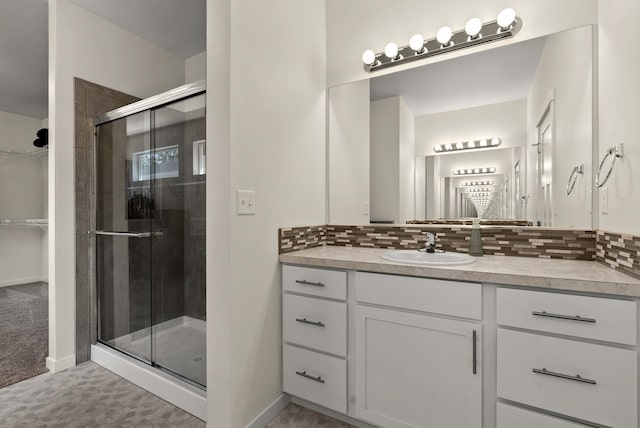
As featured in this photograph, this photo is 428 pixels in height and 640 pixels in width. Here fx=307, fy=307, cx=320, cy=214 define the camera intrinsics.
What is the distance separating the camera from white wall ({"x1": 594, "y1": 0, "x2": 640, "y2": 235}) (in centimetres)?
114

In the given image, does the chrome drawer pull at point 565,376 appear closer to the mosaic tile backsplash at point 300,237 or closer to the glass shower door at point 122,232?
the mosaic tile backsplash at point 300,237

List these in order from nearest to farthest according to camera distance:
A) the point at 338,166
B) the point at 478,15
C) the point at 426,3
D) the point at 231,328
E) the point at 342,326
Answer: the point at 231,328, the point at 342,326, the point at 478,15, the point at 426,3, the point at 338,166

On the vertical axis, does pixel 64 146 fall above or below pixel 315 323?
above

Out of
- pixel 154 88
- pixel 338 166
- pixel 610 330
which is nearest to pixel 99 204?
pixel 154 88

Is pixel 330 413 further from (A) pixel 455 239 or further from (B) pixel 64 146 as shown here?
(B) pixel 64 146

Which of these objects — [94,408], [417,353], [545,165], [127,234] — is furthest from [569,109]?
Answer: [94,408]

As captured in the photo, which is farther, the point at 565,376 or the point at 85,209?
the point at 85,209

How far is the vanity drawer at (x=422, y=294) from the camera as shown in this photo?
126cm

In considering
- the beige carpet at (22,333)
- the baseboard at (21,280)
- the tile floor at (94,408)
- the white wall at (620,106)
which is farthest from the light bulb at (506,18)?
the baseboard at (21,280)

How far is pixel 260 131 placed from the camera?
5.22ft

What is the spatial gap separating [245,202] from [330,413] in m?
1.23

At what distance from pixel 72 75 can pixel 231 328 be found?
2227mm

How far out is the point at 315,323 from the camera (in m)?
1.62

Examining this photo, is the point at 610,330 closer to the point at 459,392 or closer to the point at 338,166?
the point at 459,392
